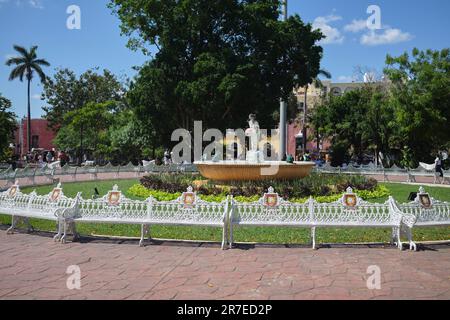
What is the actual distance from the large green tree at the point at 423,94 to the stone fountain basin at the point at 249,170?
13499 mm

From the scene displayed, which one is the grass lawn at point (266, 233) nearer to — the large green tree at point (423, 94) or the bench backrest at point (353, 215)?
the bench backrest at point (353, 215)

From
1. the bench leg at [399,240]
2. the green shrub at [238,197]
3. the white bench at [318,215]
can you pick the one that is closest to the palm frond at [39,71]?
the green shrub at [238,197]

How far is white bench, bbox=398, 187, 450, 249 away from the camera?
7.25 metres

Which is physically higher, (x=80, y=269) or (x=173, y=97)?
(x=173, y=97)

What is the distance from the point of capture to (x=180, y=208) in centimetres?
746

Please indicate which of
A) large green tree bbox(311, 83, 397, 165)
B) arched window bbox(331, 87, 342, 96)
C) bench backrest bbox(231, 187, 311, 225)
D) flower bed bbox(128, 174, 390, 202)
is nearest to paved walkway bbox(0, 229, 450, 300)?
bench backrest bbox(231, 187, 311, 225)

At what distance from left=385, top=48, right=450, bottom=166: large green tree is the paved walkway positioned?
64.7 feet

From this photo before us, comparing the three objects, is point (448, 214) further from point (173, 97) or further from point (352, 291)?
point (173, 97)

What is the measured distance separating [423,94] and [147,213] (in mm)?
22298

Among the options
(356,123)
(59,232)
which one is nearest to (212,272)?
(59,232)

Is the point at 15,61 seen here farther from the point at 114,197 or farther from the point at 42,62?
the point at 114,197

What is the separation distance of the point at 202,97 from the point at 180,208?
1423 cm

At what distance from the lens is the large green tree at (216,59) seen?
21047 mm
